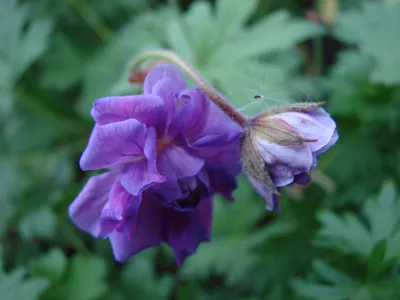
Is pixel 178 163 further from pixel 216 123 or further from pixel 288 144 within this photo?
pixel 288 144

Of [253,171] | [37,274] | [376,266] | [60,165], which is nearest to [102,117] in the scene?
[253,171]

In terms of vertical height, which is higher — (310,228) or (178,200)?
(178,200)

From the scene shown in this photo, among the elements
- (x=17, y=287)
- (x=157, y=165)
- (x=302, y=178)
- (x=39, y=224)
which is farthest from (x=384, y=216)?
(x=39, y=224)

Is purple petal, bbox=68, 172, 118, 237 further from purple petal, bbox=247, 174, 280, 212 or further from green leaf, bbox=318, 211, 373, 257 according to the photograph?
green leaf, bbox=318, 211, 373, 257

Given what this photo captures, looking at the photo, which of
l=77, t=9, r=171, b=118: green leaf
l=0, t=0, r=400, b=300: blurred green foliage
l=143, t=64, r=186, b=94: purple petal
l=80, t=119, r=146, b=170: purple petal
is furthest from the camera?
l=77, t=9, r=171, b=118: green leaf

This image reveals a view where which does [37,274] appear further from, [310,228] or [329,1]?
[329,1]

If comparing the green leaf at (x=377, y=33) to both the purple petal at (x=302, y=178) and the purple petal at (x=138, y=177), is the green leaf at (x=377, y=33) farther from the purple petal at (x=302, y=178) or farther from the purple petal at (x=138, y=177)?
the purple petal at (x=138, y=177)

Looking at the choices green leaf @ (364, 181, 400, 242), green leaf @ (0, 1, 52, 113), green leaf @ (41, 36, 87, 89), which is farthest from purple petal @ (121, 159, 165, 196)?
green leaf @ (41, 36, 87, 89)
